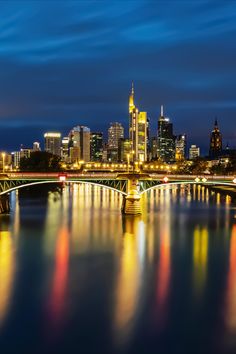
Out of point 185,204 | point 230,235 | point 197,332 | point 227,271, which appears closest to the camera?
point 197,332

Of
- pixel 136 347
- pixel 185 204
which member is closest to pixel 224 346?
pixel 136 347

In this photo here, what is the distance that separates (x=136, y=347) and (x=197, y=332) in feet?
9.90

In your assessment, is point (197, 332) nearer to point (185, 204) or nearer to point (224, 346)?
point (224, 346)

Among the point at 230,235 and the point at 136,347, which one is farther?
the point at 230,235

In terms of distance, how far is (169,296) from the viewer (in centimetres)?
2692

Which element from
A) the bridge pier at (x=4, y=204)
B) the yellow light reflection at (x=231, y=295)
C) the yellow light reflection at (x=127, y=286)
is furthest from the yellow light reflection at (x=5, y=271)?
the bridge pier at (x=4, y=204)

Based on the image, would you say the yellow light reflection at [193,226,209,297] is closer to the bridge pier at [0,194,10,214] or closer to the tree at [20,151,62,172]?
the bridge pier at [0,194,10,214]

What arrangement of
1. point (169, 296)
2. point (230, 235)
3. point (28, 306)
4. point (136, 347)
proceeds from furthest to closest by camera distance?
1. point (230, 235)
2. point (169, 296)
3. point (28, 306)
4. point (136, 347)

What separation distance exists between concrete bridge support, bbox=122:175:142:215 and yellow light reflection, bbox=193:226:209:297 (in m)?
11.5

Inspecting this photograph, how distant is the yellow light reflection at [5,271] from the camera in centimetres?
2506

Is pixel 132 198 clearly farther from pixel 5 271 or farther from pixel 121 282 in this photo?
pixel 121 282

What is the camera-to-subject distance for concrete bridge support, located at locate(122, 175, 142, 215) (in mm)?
58094

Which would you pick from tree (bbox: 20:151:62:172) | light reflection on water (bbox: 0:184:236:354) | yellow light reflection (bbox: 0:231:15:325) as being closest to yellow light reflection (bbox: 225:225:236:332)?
light reflection on water (bbox: 0:184:236:354)

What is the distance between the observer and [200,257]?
35625 mm
